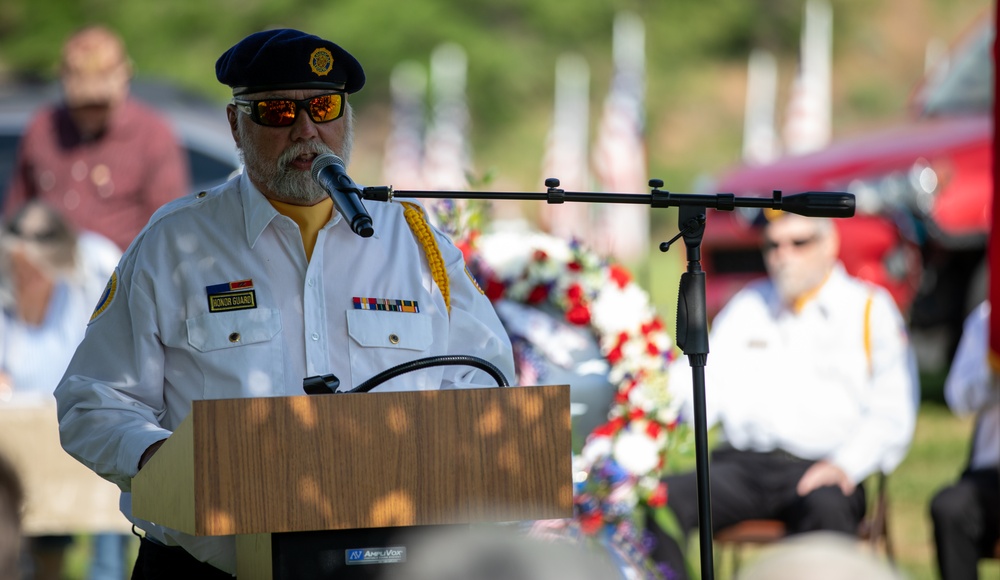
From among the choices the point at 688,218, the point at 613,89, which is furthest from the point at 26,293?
the point at 613,89

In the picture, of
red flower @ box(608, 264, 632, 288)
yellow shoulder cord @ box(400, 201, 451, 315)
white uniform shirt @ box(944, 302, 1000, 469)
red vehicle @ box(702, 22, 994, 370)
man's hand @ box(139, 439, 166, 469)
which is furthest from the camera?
red vehicle @ box(702, 22, 994, 370)

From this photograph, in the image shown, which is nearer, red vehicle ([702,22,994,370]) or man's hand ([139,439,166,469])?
man's hand ([139,439,166,469])

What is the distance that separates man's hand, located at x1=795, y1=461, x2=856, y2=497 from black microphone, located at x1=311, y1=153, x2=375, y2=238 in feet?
10.8

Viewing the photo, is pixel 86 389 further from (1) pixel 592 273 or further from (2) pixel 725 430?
(2) pixel 725 430

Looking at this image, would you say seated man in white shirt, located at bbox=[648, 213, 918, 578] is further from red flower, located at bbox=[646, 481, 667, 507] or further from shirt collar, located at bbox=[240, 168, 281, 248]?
shirt collar, located at bbox=[240, 168, 281, 248]

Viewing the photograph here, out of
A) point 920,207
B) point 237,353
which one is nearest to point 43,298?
point 237,353

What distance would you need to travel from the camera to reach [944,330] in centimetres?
977

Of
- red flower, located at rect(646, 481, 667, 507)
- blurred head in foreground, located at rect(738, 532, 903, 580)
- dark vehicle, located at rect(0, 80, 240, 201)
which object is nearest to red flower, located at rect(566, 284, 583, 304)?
red flower, located at rect(646, 481, 667, 507)

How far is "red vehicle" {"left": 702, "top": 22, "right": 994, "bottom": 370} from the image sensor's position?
920 cm

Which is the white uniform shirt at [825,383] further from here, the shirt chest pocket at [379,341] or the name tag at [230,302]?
the name tag at [230,302]

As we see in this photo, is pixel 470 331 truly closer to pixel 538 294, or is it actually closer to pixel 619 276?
pixel 538 294

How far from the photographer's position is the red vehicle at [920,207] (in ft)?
30.2

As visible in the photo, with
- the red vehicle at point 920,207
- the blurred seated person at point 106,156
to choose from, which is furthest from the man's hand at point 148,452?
the red vehicle at point 920,207

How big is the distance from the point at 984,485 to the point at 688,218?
10.2 feet
